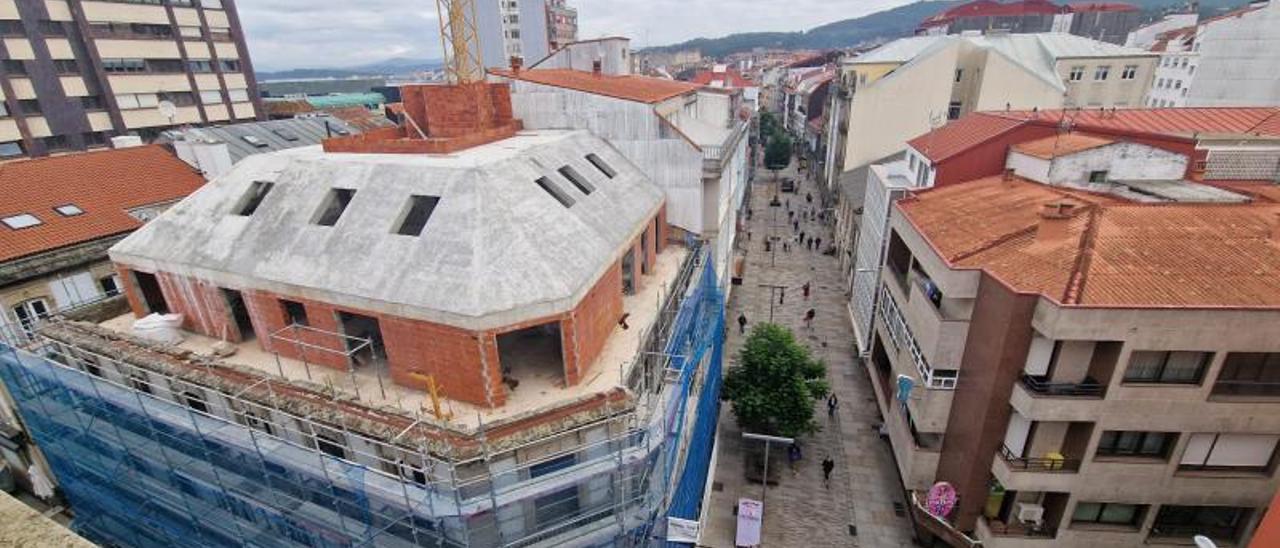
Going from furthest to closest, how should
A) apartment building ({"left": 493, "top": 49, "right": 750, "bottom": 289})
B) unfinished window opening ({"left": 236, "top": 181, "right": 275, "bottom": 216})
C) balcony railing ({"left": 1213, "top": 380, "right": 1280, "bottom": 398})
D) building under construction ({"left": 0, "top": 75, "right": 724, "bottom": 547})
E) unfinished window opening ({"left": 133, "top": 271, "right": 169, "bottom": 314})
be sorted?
apartment building ({"left": 493, "top": 49, "right": 750, "bottom": 289})
unfinished window opening ({"left": 133, "top": 271, "right": 169, "bottom": 314})
unfinished window opening ({"left": 236, "top": 181, "right": 275, "bottom": 216})
balcony railing ({"left": 1213, "top": 380, "right": 1280, "bottom": 398})
building under construction ({"left": 0, "top": 75, "right": 724, "bottom": 547})

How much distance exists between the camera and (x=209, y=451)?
719 inches

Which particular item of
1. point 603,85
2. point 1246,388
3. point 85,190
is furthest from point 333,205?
point 1246,388

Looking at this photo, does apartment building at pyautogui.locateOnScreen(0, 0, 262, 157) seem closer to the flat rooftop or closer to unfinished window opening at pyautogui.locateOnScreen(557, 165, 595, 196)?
the flat rooftop

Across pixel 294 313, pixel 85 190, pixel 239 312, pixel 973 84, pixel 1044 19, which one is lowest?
pixel 239 312

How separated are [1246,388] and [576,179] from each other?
83.7 ft

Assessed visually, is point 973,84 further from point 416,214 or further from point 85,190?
point 85,190

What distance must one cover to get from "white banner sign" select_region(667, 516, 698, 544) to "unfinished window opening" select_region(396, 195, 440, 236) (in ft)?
43.9

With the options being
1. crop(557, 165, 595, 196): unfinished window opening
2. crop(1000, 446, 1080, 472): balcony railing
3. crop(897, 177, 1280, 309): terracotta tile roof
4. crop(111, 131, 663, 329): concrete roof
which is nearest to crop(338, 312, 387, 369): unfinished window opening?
crop(111, 131, 663, 329): concrete roof

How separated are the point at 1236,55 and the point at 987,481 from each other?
194ft

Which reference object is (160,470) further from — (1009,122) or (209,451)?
(1009,122)

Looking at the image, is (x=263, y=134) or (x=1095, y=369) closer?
(x=1095, y=369)

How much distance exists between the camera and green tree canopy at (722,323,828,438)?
90.2ft

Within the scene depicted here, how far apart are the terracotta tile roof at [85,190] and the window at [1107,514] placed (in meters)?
43.9

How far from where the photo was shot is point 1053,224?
22.0m
